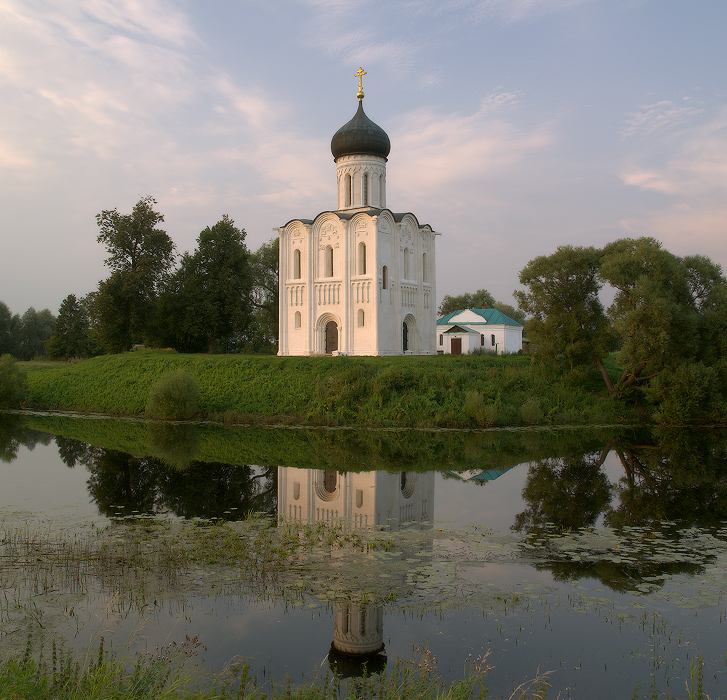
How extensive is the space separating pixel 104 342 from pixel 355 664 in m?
33.1

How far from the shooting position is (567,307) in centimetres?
2656

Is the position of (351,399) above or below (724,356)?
below

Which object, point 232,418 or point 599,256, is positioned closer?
point 232,418

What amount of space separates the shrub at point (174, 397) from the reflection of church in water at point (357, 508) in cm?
985

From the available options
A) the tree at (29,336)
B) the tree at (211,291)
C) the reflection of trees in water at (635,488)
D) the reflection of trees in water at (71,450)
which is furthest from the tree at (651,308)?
the tree at (29,336)

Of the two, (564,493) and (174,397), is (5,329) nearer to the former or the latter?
(174,397)

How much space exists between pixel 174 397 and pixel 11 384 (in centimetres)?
860

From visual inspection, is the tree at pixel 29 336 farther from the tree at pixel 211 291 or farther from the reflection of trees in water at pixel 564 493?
the reflection of trees in water at pixel 564 493

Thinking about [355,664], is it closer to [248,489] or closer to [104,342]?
[248,489]

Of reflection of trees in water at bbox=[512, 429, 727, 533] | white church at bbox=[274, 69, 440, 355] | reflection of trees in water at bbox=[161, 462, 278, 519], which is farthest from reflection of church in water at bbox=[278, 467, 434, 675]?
white church at bbox=[274, 69, 440, 355]

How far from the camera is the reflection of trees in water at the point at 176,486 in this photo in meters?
10.9

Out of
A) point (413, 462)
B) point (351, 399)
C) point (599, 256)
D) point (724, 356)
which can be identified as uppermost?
point (599, 256)

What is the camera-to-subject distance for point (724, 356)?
2325cm

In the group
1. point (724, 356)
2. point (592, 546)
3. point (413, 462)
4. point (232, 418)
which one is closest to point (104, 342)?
point (232, 418)
